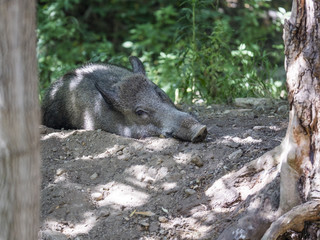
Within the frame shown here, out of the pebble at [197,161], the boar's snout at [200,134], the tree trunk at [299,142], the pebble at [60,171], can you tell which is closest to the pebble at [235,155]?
the pebble at [197,161]

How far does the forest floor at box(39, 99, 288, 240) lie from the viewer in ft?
12.0

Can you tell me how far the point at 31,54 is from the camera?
215 centimetres

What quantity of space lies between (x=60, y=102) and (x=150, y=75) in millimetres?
1702

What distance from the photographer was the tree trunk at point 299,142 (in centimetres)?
312

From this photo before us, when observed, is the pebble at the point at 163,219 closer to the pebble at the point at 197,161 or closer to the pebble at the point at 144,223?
the pebble at the point at 144,223

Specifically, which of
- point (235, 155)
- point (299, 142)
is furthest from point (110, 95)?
point (299, 142)

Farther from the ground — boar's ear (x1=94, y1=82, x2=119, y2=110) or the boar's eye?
boar's ear (x1=94, y1=82, x2=119, y2=110)

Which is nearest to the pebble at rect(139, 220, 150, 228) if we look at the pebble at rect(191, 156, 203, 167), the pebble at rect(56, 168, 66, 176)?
the pebble at rect(191, 156, 203, 167)

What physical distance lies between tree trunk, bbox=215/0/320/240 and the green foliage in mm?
2951

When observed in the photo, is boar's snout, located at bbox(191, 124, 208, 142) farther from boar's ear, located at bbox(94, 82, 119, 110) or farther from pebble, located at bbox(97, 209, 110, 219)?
boar's ear, located at bbox(94, 82, 119, 110)

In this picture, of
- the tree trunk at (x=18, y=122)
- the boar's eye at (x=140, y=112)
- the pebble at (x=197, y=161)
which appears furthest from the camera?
the boar's eye at (x=140, y=112)

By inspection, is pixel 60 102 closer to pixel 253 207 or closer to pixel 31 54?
pixel 253 207

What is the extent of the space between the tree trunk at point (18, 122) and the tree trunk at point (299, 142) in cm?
157

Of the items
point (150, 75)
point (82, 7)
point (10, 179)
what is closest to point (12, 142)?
point (10, 179)
